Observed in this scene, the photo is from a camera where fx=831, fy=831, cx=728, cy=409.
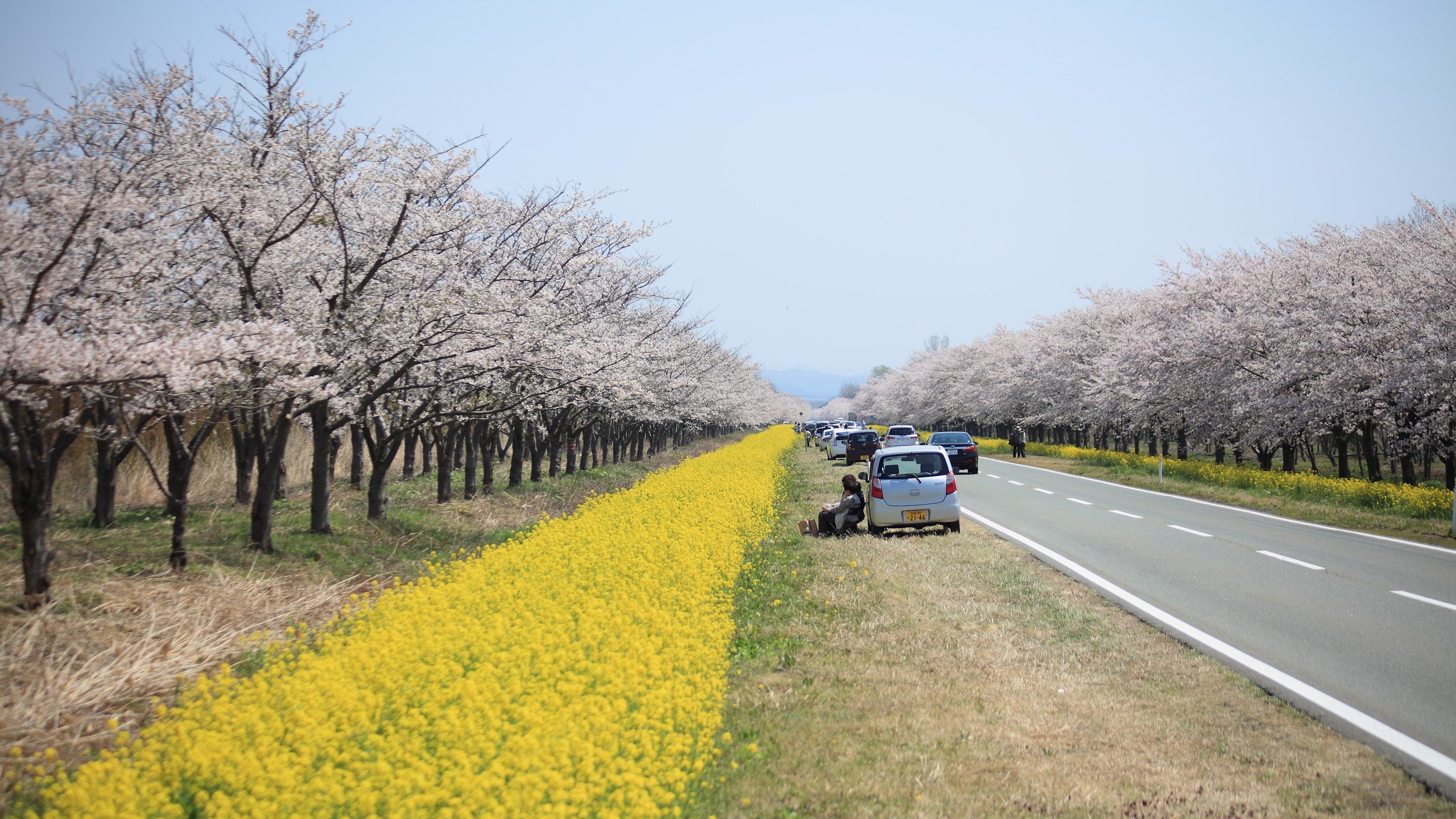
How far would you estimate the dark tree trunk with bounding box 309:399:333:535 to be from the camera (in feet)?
41.6

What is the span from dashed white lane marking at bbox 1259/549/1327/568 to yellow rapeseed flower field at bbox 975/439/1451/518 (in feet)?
22.0

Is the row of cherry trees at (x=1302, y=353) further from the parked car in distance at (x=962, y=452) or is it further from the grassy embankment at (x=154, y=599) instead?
the grassy embankment at (x=154, y=599)

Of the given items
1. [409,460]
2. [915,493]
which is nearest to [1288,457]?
[915,493]

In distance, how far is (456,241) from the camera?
12.8 m

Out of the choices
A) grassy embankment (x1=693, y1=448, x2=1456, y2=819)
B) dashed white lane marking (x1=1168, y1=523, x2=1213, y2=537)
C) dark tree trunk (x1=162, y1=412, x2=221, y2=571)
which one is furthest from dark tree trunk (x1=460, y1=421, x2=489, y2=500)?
dashed white lane marking (x1=1168, y1=523, x2=1213, y2=537)

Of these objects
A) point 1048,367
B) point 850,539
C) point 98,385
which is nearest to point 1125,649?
point 850,539

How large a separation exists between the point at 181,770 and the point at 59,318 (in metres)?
5.95

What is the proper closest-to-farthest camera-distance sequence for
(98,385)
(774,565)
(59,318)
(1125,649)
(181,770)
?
(181,770) → (1125,649) → (98,385) → (59,318) → (774,565)

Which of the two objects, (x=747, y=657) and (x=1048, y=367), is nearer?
(x=747, y=657)

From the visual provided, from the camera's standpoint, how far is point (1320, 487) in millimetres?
19109

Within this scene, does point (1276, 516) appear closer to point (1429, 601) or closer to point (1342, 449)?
point (1429, 601)

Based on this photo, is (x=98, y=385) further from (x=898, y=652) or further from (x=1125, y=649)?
(x=1125, y=649)

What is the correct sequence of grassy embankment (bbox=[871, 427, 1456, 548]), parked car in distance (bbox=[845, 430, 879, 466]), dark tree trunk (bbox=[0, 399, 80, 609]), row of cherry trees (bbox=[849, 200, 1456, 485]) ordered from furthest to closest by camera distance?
parked car in distance (bbox=[845, 430, 879, 466]) → row of cherry trees (bbox=[849, 200, 1456, 485]) → grassy embankment (bbox=[871, 427, 1456, 548]) → dark tree trunk (bbox=[0, 399, 80, 609])

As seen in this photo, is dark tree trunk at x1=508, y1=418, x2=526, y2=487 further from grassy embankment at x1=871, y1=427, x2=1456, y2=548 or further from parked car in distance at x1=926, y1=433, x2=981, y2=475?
grassy embankment at x1=871, y1=427, x2=1456, y2=548
